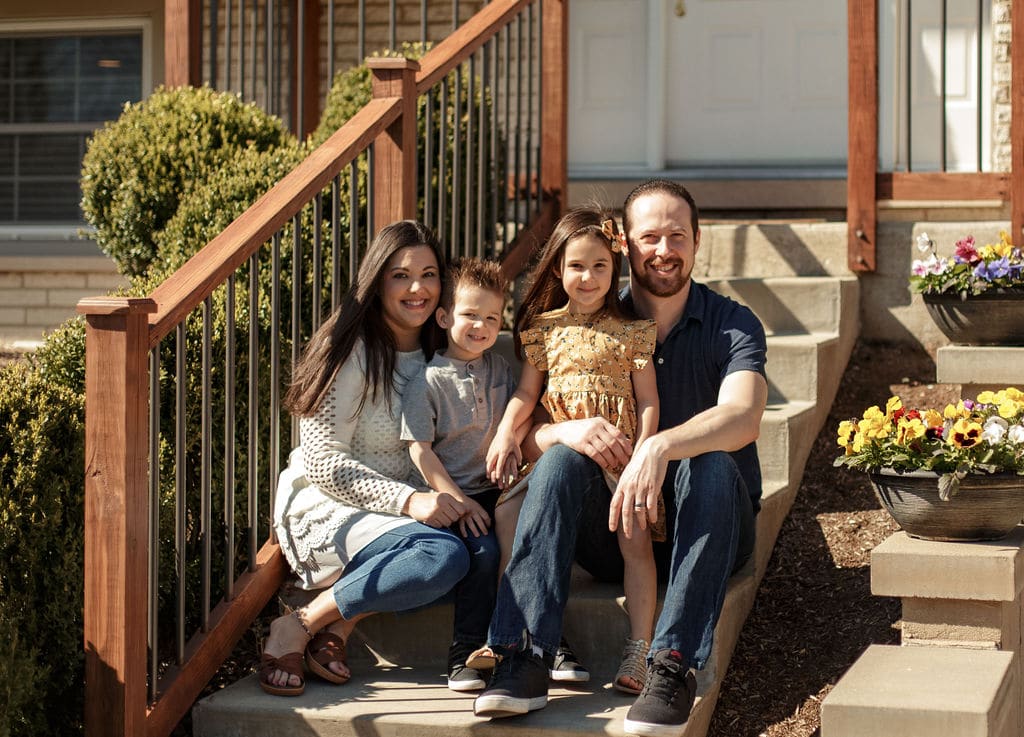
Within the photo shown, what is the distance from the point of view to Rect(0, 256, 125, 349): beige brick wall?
6.82 m

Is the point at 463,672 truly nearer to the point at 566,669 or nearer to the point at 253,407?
the point at 566,669

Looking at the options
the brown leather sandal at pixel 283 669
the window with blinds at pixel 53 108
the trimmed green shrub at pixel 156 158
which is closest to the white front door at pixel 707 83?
the trimmed green shrub at pixel 156 158

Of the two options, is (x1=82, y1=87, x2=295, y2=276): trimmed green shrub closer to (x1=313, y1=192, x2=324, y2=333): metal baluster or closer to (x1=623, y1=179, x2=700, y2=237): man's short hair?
(x1=313, y1=192, x2=324, y2=333): metal baluster

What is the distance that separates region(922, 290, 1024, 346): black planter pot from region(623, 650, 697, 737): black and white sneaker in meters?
1.97

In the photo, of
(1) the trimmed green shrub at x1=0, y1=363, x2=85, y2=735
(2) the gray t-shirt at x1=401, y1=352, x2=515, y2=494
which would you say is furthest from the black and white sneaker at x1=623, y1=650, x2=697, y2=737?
(1) the trimmed green shrub at x1=0, y1=363, x2=85, y2=735

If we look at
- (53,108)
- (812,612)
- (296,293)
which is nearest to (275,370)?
(296,293)

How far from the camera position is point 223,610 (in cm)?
320

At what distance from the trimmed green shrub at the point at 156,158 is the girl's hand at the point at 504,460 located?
80.4 inches

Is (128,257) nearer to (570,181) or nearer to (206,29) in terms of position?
(570,181)

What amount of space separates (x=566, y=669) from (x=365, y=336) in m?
0.95

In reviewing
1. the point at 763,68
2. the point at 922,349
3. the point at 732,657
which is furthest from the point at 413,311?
the point at 763,68

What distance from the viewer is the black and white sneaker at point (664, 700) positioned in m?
2.69

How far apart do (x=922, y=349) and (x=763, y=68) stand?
2.08m

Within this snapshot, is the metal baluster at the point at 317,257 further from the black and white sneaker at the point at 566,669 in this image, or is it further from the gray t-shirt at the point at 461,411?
the black and white sneaker at the point at 566,669
